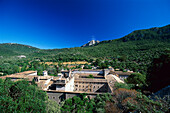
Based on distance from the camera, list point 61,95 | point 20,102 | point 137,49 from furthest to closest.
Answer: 1. point 137,49
2. point 61,95
3. point 20,102

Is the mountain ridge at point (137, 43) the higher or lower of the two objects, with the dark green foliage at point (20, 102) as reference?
higher

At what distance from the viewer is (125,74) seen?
40938mm

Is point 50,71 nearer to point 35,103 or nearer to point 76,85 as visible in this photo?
point 76,85

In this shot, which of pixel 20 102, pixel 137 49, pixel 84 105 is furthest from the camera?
pixel 137 49

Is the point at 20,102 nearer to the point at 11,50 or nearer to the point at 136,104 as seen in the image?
the point at 136,104

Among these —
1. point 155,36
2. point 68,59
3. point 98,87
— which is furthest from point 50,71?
point 155,36

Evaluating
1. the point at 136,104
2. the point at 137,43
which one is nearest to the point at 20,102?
the point at 136,104

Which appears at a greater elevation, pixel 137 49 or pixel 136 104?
pixel 137 49

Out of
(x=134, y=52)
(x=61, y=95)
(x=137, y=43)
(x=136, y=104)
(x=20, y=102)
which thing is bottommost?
(x=61, y=95)

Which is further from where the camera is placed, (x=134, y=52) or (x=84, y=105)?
(x=134, y=52)

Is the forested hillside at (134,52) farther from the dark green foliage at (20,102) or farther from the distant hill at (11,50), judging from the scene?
the distant hill at (11,50)

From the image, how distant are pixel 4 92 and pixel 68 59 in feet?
262

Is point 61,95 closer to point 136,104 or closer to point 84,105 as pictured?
point 84,105

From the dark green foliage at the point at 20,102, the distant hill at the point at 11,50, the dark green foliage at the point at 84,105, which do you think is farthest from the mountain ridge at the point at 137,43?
the dark green foliage at the point at 20,102
